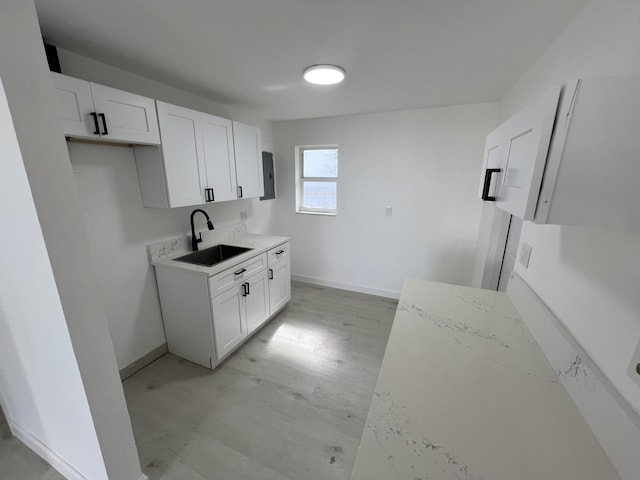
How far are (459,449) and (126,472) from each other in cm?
160

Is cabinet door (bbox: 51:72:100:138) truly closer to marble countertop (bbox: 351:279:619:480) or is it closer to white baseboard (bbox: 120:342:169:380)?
white baseboard (bbox: 120:342:169:380)

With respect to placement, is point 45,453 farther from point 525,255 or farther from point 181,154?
point 525,255

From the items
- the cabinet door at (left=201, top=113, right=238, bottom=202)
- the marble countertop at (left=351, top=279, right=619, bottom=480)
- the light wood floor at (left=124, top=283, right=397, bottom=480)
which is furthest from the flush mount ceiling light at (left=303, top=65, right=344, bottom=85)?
the light wood floor at (left=124, top=283, right=397, bottom=480)

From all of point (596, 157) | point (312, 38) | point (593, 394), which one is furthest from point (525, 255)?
point (312, 38)

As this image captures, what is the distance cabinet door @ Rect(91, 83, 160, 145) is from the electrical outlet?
2515 mm

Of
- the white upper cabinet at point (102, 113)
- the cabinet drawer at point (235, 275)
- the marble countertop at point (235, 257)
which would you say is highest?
the white upper cabinet at point (102, 113)

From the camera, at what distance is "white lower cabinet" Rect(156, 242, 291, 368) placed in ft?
6.68

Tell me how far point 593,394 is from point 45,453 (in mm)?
2626

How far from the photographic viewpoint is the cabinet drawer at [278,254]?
272cm

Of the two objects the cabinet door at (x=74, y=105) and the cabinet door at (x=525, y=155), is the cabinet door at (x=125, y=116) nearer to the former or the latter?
the cabinet door at (x=74, y=105)

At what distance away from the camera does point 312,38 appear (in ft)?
4.59

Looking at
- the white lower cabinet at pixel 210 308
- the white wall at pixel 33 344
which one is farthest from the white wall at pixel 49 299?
the white lower cabinet at pixel 210 308

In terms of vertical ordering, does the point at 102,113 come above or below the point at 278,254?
above

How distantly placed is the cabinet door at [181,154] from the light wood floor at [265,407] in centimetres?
147
